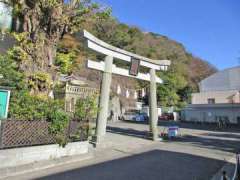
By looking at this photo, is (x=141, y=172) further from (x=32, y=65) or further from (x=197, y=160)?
(x=32, y=65)

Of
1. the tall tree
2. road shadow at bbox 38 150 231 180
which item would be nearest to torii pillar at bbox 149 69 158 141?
road shadow at bbox 38 150 231 180

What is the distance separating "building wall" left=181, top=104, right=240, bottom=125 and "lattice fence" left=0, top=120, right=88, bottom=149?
96.1 feet

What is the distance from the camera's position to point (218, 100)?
124 feet

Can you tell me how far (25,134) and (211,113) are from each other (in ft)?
104

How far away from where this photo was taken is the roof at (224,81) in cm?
3782

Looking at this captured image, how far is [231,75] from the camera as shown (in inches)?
1513

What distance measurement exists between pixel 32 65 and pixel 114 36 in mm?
36092

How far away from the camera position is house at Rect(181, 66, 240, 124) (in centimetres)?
3341

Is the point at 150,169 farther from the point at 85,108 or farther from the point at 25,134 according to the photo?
the point at 25,134

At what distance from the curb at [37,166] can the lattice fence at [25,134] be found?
55 centimetres

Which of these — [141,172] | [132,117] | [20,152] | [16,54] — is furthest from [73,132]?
[132,117]

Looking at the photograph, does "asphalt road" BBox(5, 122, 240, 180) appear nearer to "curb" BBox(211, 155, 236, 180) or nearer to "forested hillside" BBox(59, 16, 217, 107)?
"curb" BBox(211, 155, 236, 180)

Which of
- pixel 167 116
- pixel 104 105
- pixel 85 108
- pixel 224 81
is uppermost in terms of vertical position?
pixel 224 81

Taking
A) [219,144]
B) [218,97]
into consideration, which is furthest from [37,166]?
[218,97]
